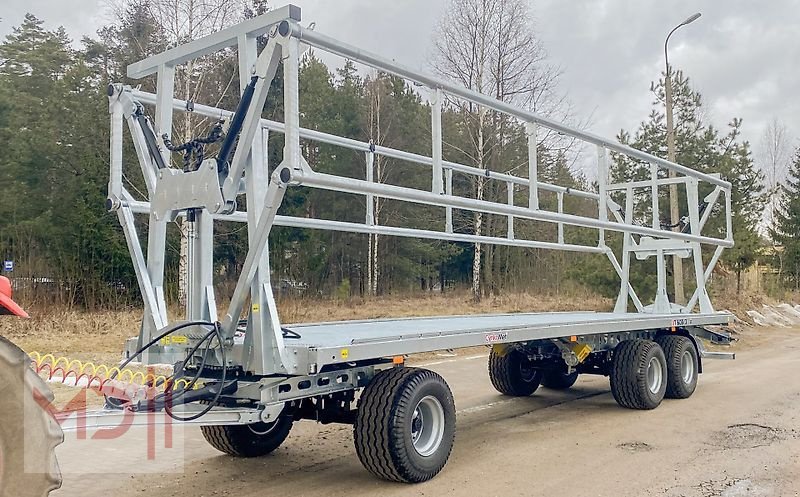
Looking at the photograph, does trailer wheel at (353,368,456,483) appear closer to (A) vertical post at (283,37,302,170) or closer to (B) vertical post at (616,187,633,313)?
(A) vertical post at (283,37,302,170)

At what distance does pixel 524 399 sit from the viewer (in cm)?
898

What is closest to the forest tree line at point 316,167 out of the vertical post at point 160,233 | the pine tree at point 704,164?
the pine tree at point 704,164

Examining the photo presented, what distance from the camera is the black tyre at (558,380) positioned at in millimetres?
9578

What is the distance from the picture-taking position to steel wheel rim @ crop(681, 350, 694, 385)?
9.14m

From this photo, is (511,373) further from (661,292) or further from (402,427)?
(402,427)

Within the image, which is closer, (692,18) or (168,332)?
(168,332)

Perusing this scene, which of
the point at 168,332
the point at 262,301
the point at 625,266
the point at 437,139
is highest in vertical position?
the point at 437,139

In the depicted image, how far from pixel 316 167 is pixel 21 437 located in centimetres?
2204

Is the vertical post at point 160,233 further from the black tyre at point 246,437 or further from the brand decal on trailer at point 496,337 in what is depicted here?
the brand decal on trailer at point 496,337

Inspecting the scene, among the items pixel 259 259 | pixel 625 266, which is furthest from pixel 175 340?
pixel 625 266

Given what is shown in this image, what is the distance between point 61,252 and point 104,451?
14.9 m

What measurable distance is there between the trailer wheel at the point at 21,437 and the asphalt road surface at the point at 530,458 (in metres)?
2.18

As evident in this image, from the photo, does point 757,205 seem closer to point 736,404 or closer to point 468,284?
point 468,284

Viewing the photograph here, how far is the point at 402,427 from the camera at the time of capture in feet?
16.4
